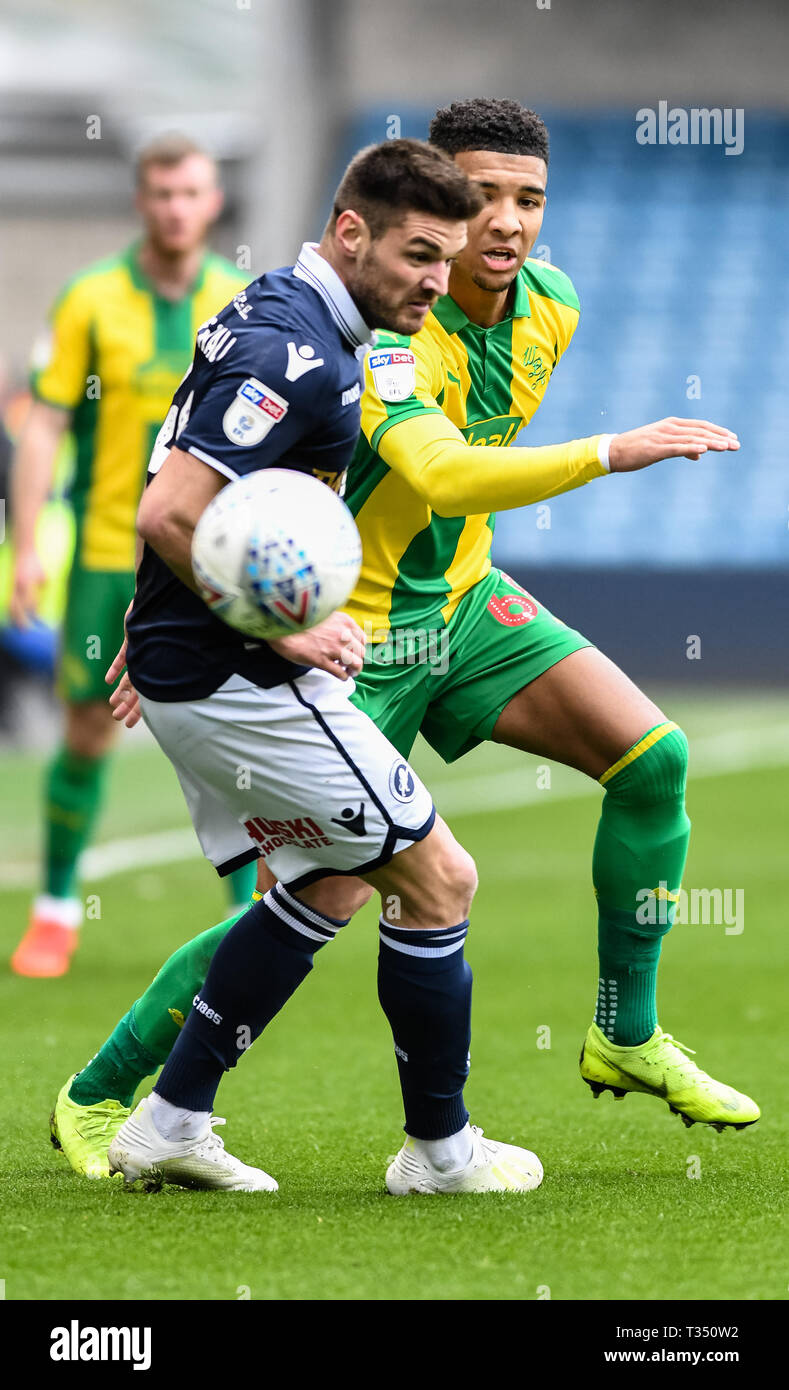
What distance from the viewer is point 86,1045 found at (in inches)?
219

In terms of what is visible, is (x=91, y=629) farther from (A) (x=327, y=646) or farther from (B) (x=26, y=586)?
(A) (x=327, y=646)

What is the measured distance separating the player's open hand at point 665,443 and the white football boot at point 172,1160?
5.09ft

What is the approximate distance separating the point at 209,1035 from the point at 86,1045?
1.72 m

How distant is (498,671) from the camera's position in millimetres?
4492

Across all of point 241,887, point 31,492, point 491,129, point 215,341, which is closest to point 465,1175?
point 215,341

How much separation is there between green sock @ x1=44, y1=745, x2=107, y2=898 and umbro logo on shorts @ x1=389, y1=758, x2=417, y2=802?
11.1 ft

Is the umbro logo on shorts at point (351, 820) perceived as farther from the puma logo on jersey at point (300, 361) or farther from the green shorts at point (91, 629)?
the green shorts at point (91, 629)

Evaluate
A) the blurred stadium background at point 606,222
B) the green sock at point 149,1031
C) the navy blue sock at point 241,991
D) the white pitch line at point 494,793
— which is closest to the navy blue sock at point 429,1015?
the navy blue sock at point 241,991

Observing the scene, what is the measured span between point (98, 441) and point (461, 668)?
2.88m

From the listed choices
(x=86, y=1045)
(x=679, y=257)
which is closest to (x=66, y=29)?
(x=679, y=257)

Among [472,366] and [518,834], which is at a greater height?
[472,366]

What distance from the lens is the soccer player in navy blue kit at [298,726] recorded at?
11.6ft
